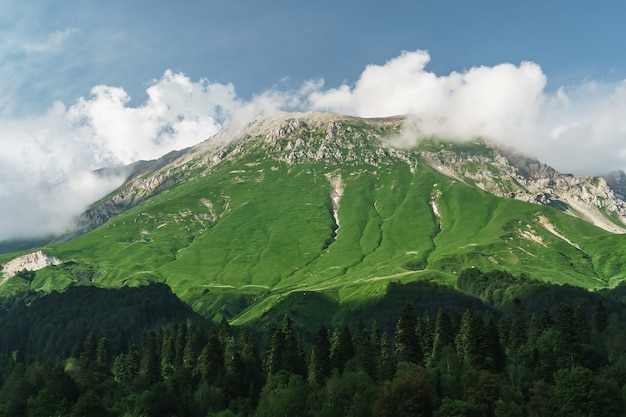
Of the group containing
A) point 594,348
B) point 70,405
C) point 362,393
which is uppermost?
point 70,405

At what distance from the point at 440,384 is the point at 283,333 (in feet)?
171

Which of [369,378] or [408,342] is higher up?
[408,342]

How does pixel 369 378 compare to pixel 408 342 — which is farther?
pixel 408 342

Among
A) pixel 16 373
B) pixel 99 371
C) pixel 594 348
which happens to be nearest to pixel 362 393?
pixel 594 348

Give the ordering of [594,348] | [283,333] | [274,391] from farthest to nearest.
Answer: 1. [283,333]
2. [594,348]
3. [274,391]

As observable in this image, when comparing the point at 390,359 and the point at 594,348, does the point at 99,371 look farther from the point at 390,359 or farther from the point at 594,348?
the point at 594,348

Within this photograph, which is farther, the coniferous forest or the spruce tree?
the spruce tree

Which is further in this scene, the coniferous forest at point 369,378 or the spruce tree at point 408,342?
the spruce tree at point 408,342

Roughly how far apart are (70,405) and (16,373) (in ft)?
115

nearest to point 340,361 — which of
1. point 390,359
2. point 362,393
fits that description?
point 390,359

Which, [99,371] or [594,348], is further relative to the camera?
[99,371]

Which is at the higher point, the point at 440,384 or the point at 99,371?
the point at 99,371

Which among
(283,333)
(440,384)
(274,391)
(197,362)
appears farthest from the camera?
(197,362)

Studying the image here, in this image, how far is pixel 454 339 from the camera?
488ft
